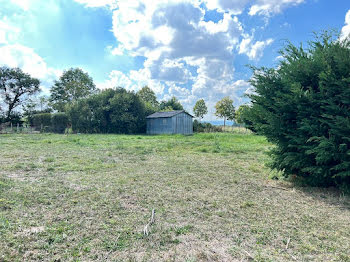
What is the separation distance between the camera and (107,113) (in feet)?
96.7

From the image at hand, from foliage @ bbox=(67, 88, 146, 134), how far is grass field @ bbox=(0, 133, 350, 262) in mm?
Answer: 24040

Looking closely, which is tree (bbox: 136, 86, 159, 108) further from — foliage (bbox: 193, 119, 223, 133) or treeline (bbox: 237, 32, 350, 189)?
treeline (bbox: 237, 32, 350, 189)

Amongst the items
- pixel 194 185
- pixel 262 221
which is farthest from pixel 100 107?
pixel 262 221

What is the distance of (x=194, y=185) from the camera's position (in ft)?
15.3

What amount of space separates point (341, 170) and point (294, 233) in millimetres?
2429

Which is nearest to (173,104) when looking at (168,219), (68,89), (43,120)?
A: (68,89)

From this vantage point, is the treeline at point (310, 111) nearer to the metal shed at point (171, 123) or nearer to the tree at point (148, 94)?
the metal shed at point (171, 123)

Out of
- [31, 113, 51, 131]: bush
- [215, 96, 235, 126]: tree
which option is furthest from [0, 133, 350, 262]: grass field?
[215, 96, 235, 126]: tree

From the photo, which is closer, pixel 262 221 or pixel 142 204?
pixel 262 221

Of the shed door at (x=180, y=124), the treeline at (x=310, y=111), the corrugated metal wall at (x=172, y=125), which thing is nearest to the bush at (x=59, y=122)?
the corrugated metal wall at (x=172, y=125)

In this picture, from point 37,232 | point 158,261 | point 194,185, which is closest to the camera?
point 158,261

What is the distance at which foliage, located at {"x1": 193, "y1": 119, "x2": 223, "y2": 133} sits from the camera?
33.4 meters

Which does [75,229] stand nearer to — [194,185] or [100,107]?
[194,185]

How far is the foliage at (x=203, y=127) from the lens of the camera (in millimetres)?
33406
